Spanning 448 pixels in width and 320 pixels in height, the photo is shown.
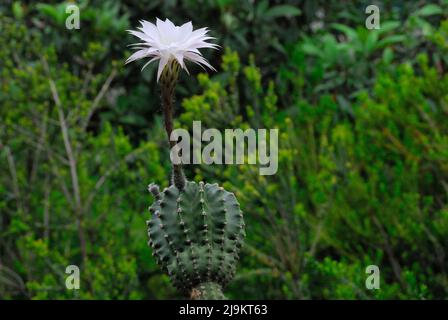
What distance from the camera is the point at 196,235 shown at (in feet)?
5.90

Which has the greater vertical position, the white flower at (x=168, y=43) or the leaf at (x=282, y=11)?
the leaf at (x=282, y=11)

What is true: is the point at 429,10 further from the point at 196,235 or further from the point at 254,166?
the point at 196,235

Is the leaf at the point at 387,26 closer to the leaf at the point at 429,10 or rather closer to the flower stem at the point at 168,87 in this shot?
the leaf at the point at 429,10

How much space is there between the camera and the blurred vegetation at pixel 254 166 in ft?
11.6

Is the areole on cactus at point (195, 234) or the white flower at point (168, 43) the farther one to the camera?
the areole on cactus at point (195, 234)

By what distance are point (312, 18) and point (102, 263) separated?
2274 millimetres

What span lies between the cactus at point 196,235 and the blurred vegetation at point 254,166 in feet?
4.25


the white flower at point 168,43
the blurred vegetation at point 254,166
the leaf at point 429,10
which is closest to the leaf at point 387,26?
the blurred vegetation at point 254,166

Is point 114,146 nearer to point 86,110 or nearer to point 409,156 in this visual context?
point 86,110

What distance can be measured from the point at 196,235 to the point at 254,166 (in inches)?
64.5

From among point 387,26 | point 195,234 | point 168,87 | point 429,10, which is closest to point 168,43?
point 168,87

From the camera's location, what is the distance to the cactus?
1786 mm

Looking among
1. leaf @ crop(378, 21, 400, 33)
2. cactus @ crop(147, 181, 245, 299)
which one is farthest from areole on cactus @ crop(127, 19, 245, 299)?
leaf @ crop(378, 21, 400, 33)
